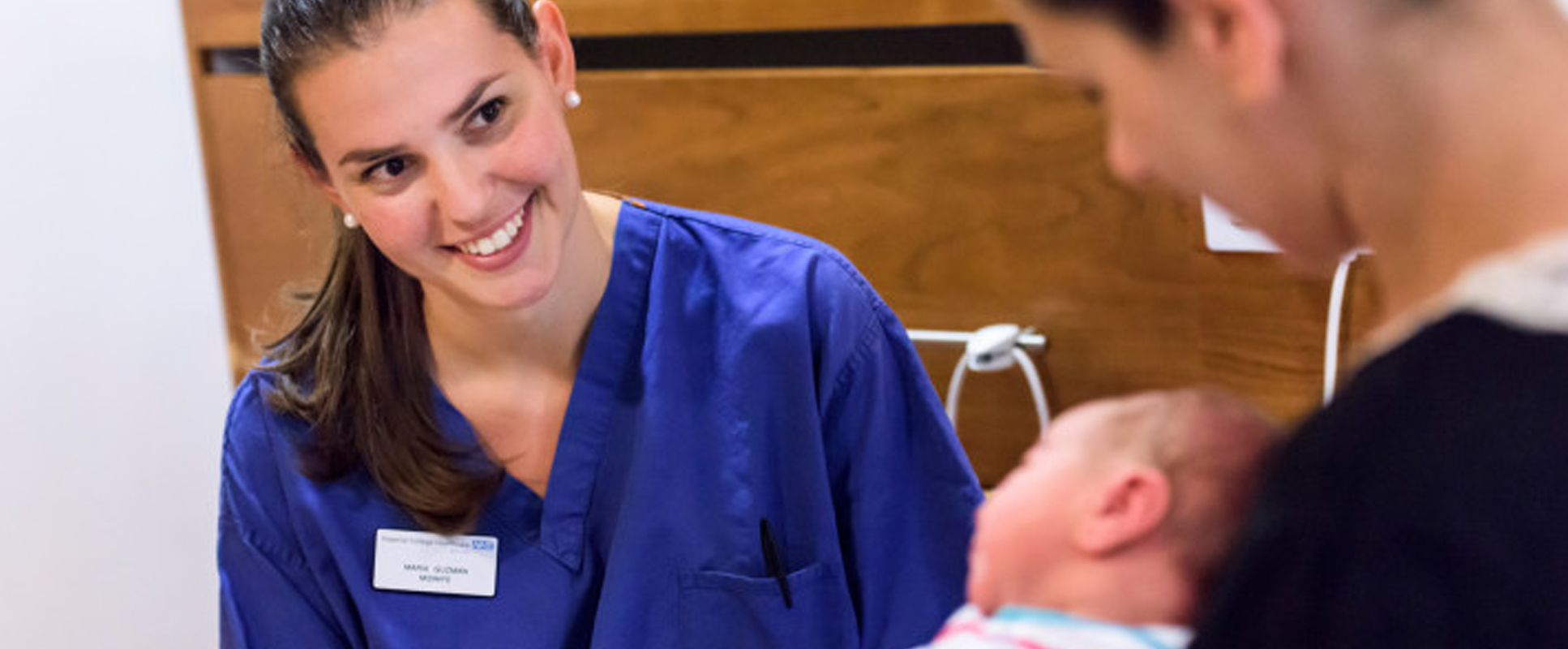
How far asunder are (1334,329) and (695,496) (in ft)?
2.06

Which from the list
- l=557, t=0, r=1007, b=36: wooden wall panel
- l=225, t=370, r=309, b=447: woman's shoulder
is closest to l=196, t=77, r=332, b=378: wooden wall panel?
l=557, t=0, r=1007, b=36: wooden wall panel

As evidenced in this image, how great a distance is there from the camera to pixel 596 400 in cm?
139

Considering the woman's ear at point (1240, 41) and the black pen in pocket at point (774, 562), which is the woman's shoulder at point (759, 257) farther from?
the woman's ear at point (1240, 41)

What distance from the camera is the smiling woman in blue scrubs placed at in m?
1.34

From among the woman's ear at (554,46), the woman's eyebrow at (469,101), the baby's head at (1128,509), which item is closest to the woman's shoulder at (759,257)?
the woman's ear at (554,46)

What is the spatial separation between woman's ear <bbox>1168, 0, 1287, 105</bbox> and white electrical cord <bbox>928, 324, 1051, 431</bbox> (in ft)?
3.89

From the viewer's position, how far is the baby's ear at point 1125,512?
610 mm

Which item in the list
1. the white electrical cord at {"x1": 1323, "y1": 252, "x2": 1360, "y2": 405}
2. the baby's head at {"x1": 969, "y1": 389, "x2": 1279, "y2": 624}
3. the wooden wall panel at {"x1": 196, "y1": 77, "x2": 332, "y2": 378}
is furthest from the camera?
the wooden wall panel at {"x1": 196, "y1": 77, "x2": 332, "y2": 378}

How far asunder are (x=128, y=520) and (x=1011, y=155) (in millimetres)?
1452

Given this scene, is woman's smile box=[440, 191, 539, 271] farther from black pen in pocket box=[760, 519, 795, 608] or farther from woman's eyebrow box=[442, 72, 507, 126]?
black pen in pocket box=[760, 519, 795, 608]

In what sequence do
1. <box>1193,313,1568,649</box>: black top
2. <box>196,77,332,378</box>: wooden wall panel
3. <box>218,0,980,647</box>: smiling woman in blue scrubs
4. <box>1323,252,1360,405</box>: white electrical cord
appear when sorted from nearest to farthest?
1. <box>1193,313,1568,649</box>: black top
2. <box>218,0,980,647</box>: smiling woman in blue scrubs
3. <box>1323,252,1360,405</box>: white electrical cord
4. <box>196,77,332,378</box>: wooden wall panel

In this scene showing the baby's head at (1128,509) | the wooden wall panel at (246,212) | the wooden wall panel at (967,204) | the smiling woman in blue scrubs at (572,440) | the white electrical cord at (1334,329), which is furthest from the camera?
the wooden wall panel at (246,212)

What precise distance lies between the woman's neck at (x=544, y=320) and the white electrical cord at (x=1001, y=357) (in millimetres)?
430

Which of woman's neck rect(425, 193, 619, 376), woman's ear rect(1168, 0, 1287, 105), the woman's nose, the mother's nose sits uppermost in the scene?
woman's ear rect(1168, 0, 1287, 105)
